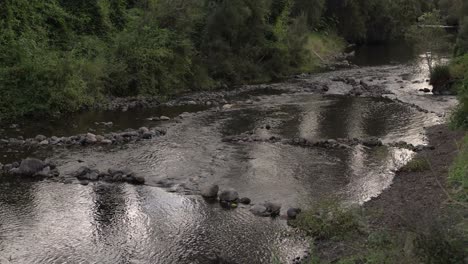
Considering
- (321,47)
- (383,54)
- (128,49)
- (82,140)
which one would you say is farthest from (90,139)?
(383,54)

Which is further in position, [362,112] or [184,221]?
[362,112]

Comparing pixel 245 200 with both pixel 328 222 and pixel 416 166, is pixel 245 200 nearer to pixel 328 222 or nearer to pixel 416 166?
pixel 328 222

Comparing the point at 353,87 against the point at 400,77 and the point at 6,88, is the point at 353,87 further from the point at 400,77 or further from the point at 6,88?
the point at 6,88

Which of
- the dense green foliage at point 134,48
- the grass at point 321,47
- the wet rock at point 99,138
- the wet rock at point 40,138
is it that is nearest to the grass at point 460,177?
the wet rock at point 99,138

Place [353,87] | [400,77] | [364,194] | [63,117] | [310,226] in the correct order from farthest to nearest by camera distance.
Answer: [400,77], [353,87], [63,117], [364,194], [310,226]

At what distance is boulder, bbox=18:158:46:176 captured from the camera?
19938 mm

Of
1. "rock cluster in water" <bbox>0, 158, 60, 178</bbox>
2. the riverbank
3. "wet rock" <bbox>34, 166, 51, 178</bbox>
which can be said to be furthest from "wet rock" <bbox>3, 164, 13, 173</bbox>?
the riverbank

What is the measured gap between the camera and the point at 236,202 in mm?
17594

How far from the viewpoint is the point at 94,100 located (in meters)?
32.4

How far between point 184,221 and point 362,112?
18990 millimetres

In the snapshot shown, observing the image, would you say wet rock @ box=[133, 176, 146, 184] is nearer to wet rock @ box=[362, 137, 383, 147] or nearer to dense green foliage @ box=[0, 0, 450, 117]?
wet rock @ box=[362, 137, 383, 147]

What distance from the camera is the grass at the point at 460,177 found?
44.7 ft

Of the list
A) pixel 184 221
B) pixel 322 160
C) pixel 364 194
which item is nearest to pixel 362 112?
pixel 322 160

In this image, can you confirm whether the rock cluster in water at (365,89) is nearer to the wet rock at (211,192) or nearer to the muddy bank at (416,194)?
the muddy bank at (416,194)
